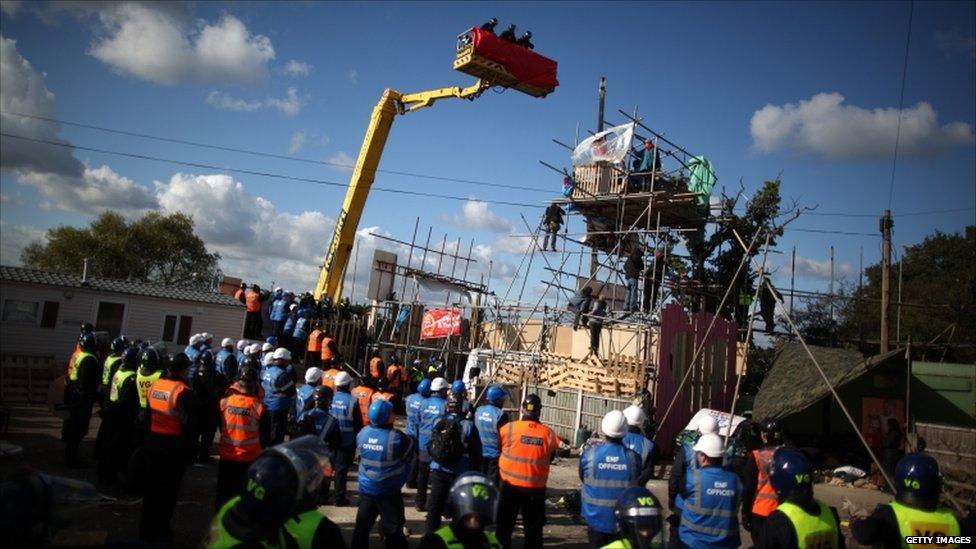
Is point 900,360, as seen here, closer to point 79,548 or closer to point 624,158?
point 624,158

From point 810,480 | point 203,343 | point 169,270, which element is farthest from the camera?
point 169,270

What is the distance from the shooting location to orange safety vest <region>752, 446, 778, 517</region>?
17.7 feet

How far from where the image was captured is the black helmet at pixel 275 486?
254 cm

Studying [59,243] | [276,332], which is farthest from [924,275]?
[59,243]

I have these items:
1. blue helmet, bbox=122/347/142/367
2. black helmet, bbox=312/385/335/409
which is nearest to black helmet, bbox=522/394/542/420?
black helmet, bbox=312/385/335/409

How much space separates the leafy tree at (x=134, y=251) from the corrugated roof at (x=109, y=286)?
21.4 m

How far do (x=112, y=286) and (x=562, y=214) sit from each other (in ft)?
49.1

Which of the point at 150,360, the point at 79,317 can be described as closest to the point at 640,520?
the point at 150,360

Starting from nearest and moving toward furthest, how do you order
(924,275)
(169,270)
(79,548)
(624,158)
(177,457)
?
(79,548), (177,457), (624,158), (924,275), (169,270)

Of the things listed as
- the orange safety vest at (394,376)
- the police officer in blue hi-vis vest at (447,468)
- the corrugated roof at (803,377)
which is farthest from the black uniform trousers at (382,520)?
the corrugated roof at (803,377)

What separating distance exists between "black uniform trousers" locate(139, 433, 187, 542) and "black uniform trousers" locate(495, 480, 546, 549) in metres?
3.30

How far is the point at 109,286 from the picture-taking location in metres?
18.5

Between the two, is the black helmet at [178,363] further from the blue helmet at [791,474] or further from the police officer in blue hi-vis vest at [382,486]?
the blue helmet at [791,474]

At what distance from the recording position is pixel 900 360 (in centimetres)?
1296
